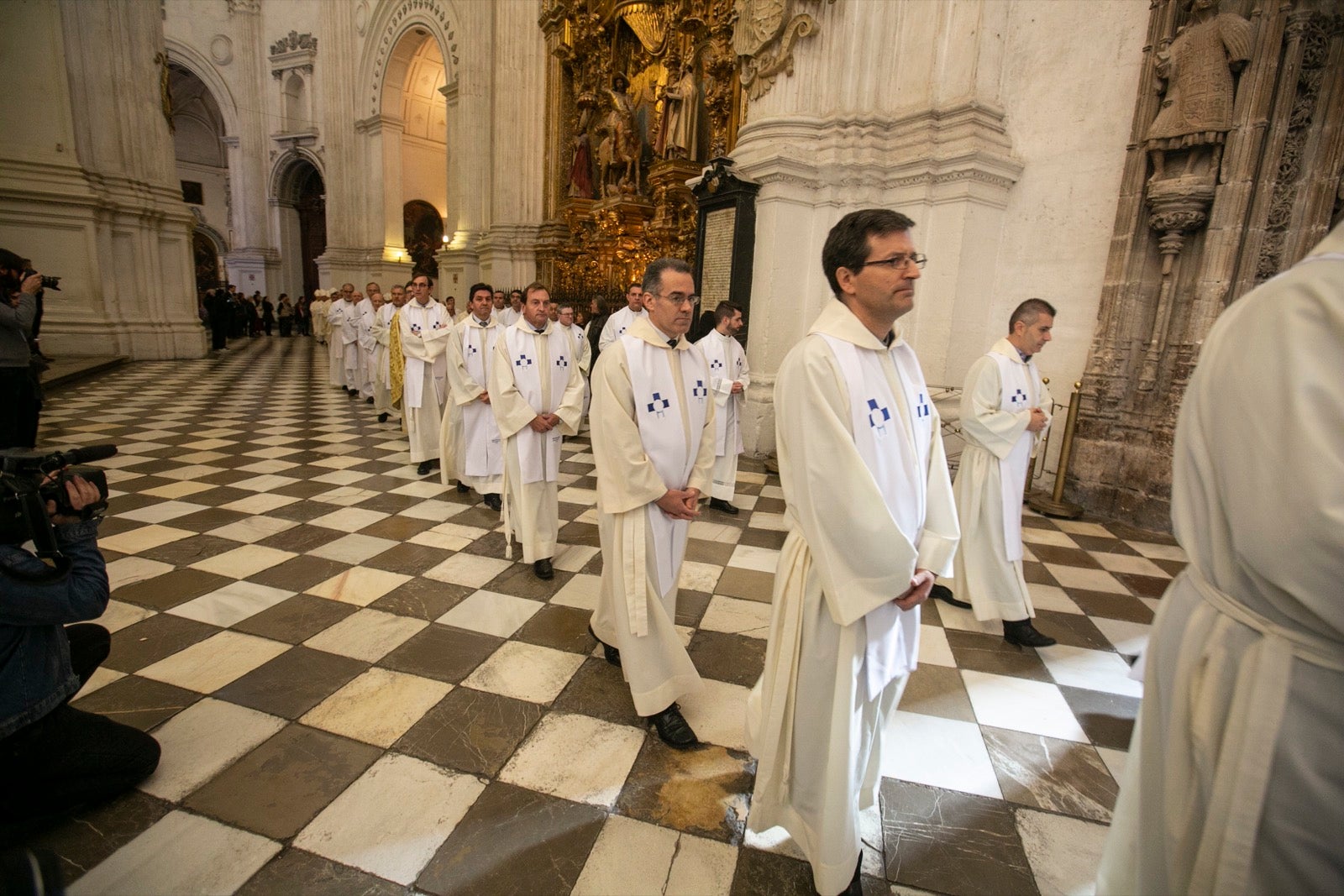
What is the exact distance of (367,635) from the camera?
10.4ft

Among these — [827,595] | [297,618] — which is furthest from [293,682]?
[827,595]

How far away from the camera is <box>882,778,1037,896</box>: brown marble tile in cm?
189

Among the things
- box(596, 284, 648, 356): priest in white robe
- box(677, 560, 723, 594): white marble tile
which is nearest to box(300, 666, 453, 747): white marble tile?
box(677, 560, 723, 594): white marble tile

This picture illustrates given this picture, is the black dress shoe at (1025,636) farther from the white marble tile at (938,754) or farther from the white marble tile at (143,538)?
the white marble tile at (143,538)

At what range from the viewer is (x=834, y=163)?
6672 mm

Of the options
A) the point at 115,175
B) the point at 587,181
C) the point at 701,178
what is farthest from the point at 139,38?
the point at 701,178

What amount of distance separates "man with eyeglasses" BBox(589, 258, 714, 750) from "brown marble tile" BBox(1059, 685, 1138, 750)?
1.70m

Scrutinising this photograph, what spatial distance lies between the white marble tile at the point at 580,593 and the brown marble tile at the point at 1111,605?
298cm

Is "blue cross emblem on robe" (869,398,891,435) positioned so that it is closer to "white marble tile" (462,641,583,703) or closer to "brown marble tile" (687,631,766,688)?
"brown marble tile" (687,631,766,688)

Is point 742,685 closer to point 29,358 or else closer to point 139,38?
point 29,358

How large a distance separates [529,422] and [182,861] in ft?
8.22

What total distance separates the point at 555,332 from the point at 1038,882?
11.7ft

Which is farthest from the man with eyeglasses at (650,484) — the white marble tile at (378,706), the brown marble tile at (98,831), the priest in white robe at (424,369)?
the priest in white robe at (424,369)

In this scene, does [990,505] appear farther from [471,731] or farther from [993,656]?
[471,731]
